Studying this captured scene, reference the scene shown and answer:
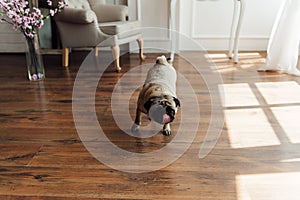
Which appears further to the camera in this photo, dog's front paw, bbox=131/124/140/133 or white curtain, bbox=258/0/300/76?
white curtain, bbox=258/0/300/76

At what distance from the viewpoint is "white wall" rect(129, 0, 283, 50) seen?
3.54 meters

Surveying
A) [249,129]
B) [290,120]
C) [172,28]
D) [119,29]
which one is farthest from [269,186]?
[172,28]

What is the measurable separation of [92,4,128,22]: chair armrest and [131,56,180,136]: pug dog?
4.94 feet

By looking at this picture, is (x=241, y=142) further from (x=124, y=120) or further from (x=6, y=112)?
(x=6, y=112)

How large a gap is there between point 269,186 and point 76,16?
2.22 m

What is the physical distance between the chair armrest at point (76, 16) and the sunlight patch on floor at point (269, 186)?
202cm

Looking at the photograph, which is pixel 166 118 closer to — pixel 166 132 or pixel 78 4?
pixel 166 132

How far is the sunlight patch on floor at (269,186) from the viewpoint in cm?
130

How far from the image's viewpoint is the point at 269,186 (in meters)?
1.36

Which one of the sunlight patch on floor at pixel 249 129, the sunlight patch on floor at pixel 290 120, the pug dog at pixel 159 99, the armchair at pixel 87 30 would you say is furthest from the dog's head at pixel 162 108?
the armchair at pixel 87 30

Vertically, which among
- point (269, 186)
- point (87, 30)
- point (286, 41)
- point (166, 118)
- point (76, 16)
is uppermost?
point (76, 16)

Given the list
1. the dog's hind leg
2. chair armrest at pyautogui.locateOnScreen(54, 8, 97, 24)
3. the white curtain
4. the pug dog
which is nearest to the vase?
chair armrest at pyautogui.locateOnScreen(54, 8, 97, 24)

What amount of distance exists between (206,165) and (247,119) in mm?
615

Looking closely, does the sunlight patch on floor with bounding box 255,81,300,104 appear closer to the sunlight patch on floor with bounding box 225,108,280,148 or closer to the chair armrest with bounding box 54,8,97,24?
the sunlight patch on floor with bounding box 225,108,280,148
